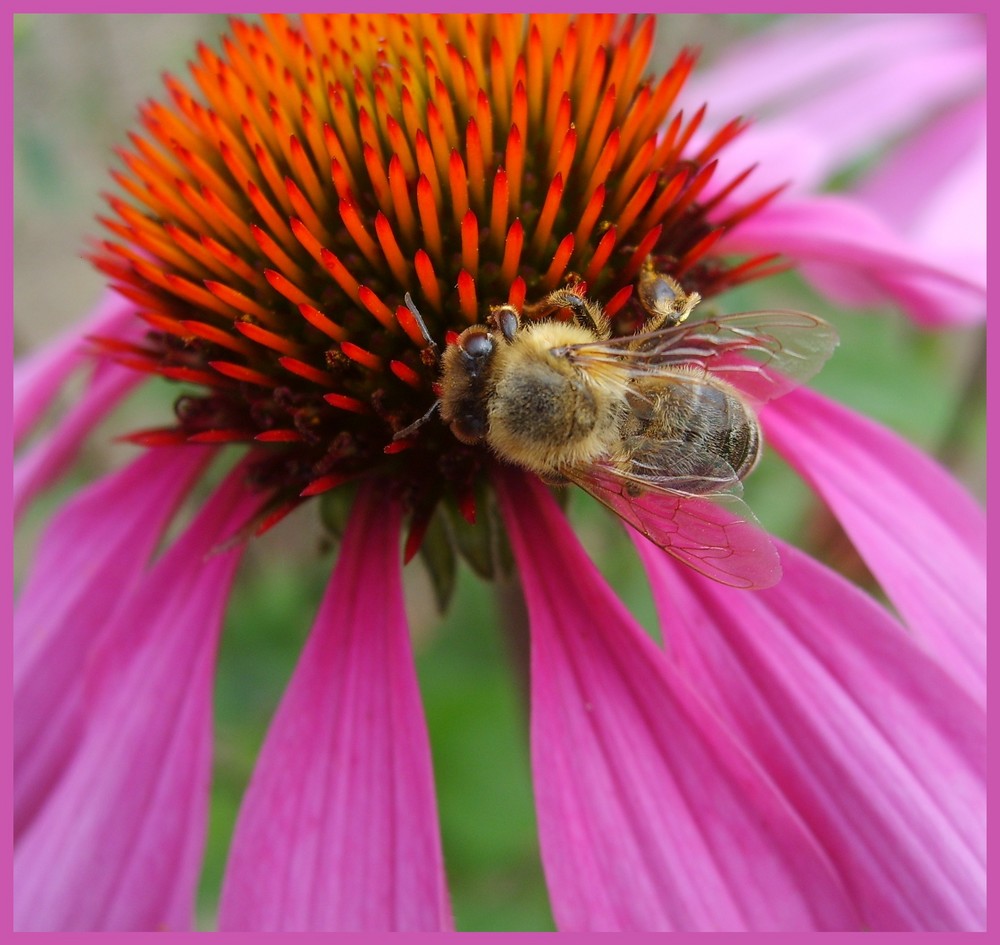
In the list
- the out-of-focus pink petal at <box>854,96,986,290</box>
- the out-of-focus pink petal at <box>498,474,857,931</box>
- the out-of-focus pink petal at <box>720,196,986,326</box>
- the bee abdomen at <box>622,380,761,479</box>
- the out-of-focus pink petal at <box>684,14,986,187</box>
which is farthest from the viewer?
the out-of-focus pink petal at <box>684,14,986,187</box>

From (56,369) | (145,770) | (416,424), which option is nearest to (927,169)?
(416,424)

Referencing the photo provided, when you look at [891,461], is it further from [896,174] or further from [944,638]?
[896,174]

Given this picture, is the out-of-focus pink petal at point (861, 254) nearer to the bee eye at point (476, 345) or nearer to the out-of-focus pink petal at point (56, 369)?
the bee eye at point (476, 345)

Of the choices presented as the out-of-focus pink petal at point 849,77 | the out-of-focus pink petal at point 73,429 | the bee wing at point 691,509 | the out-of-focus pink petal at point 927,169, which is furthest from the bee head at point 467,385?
the out-of-focus pink petal at point 849,77

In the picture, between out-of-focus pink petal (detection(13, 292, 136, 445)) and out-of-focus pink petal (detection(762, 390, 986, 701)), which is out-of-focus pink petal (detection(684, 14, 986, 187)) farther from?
out-of-focus pink petal (detection(13, 292, 136, 445))

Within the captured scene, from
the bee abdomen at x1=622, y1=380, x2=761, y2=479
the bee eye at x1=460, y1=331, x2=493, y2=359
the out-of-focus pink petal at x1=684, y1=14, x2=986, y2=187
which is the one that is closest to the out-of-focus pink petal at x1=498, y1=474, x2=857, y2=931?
the bee abdomen at x1=622, y1=380, x2=761, y2=479

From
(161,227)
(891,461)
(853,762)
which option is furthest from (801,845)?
(161,227)
